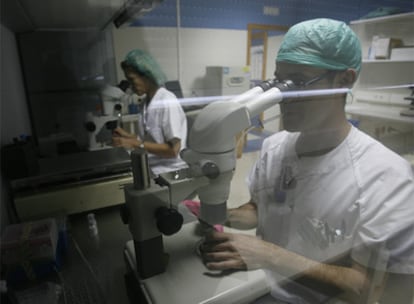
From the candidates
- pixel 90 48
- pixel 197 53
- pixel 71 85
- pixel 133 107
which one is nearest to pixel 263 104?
pixel 197 53

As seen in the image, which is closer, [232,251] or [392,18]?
[232,251]

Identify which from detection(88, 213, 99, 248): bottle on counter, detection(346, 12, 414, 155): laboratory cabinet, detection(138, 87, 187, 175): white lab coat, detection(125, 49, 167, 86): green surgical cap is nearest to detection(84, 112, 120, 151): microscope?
detection(138, 87, 187, 175): white lab coat

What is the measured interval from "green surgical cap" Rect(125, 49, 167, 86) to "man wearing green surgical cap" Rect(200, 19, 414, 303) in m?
0.72

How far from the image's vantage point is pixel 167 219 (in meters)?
0.52

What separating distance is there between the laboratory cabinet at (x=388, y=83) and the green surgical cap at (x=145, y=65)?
2.80 feet

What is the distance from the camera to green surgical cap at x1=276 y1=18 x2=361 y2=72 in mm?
685

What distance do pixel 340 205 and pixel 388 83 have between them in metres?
0.81

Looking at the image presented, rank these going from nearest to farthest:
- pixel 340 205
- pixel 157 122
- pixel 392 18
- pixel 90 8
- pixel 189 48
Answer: pixel 340 205 → pixel 90 8 → pixel 189 48 → pixel 392 18 → pixel 157 122

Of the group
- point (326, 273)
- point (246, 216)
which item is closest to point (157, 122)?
point (246, 216)

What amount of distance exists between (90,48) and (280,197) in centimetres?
163

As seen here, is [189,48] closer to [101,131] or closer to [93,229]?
[101,131]

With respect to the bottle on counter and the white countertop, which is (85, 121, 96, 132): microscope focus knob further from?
the white countertop

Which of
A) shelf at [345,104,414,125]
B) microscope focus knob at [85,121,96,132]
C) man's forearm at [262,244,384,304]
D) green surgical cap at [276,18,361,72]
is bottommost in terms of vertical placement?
man's forearm at [262,244,384,304]

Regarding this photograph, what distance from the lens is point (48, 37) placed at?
1.79 m
